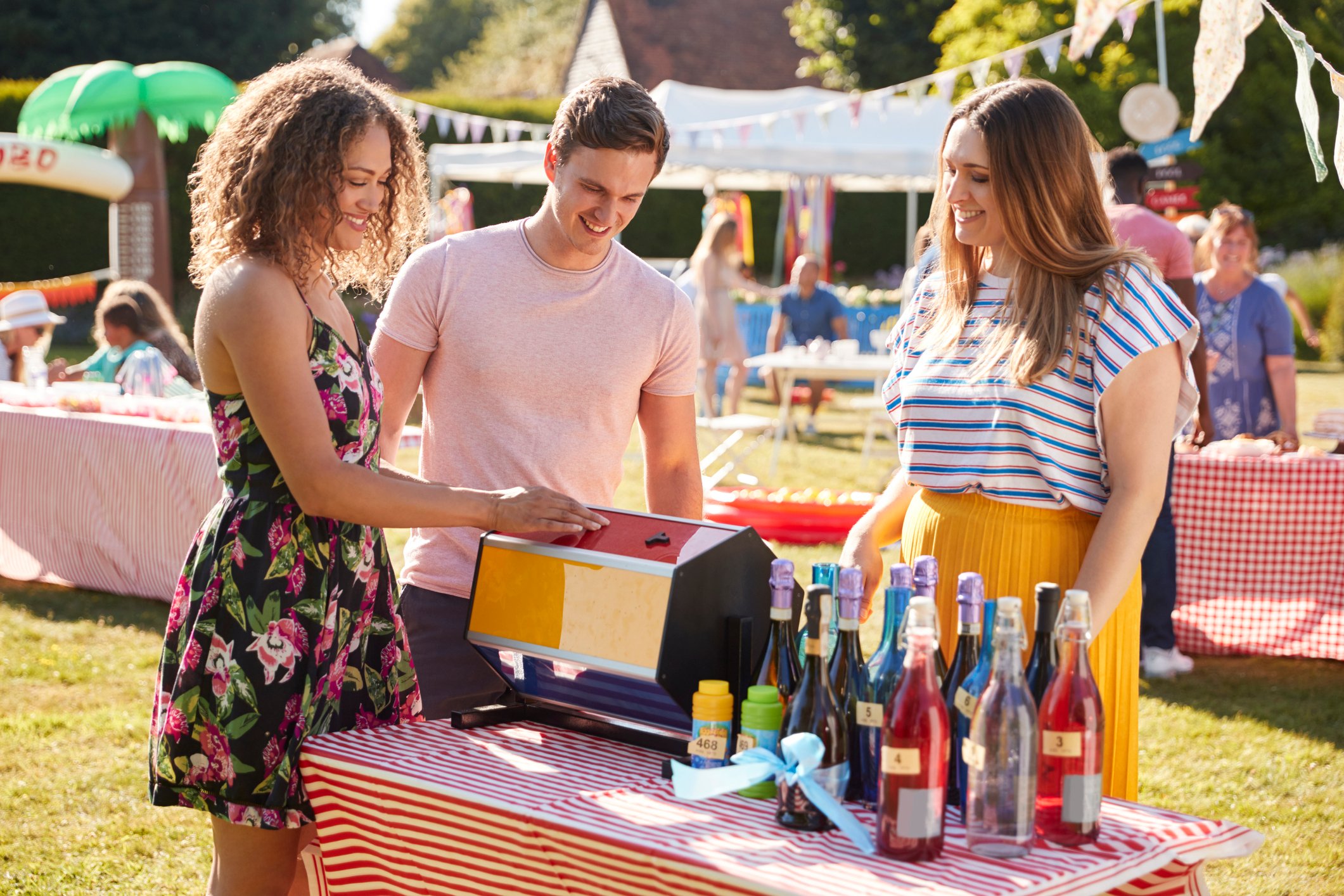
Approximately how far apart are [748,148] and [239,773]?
404 inches

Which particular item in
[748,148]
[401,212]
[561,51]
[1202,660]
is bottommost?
[1202,660]

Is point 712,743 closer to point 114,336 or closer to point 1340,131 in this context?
point 1340,131

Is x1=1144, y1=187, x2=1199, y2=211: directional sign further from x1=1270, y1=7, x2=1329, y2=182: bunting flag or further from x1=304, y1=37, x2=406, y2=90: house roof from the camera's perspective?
x1=304, y1=37, x2=406, y2=90: house roof

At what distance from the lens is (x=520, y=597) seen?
1.90 meters

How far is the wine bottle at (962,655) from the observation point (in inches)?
60.0

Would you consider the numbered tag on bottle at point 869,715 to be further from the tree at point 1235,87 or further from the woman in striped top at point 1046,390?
the tree at point 1235,87

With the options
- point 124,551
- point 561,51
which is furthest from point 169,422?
point 561,51

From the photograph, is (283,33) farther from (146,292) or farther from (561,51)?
(146,292)

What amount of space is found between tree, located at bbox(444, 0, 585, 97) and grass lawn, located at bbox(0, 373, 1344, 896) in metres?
35.0

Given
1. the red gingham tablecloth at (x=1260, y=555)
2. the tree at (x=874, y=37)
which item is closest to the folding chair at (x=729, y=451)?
the red gingham tablecloth at (x=1260, y=555)

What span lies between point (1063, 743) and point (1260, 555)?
4.07m

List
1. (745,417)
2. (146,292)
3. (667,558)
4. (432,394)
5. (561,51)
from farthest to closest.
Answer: (561,51)
(745,417)
(146,292)
(432,394)
(667,558)

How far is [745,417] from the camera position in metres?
8.02

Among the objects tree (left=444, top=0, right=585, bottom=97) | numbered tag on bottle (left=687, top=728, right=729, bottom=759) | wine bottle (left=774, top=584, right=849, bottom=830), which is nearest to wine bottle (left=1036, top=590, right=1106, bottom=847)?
Result: wine bottle (left=774, top=584, right=849, bottom=830)
